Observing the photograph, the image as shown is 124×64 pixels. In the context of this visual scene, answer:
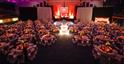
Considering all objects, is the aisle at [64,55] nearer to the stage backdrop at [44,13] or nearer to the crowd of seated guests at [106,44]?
the crowd of seated guests at [106,44]

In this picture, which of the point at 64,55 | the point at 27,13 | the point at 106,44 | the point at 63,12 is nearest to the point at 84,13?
the point at 63,12

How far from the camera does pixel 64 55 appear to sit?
1363 cm

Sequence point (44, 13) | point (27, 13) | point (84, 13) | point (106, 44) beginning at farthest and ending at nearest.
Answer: point (27, 13), point (44, 13), point (84, 13), point (106, 44)

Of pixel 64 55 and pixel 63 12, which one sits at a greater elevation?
pixel 63 12

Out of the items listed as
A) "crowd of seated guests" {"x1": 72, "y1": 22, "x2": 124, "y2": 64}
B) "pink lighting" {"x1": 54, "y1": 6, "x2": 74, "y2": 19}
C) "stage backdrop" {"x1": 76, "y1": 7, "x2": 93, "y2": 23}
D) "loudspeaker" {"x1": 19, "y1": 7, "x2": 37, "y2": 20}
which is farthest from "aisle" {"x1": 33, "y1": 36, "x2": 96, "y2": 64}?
"pink lighting" {"x1": 54, "y1": 6, "x2": 74, "y2": 19}

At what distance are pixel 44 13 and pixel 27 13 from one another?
11.0ft

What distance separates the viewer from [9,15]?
1110 inches

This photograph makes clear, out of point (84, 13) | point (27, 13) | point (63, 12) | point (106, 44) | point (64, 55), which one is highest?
point (63, 12)

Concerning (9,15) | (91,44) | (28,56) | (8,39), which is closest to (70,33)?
(91,44)

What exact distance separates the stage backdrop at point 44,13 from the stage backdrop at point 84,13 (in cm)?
522

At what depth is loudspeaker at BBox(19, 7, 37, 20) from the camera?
3027 centimetres

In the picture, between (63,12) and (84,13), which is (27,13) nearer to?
(63,12)

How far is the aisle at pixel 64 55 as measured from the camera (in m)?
12.5

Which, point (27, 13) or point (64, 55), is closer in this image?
point (64, 55)
